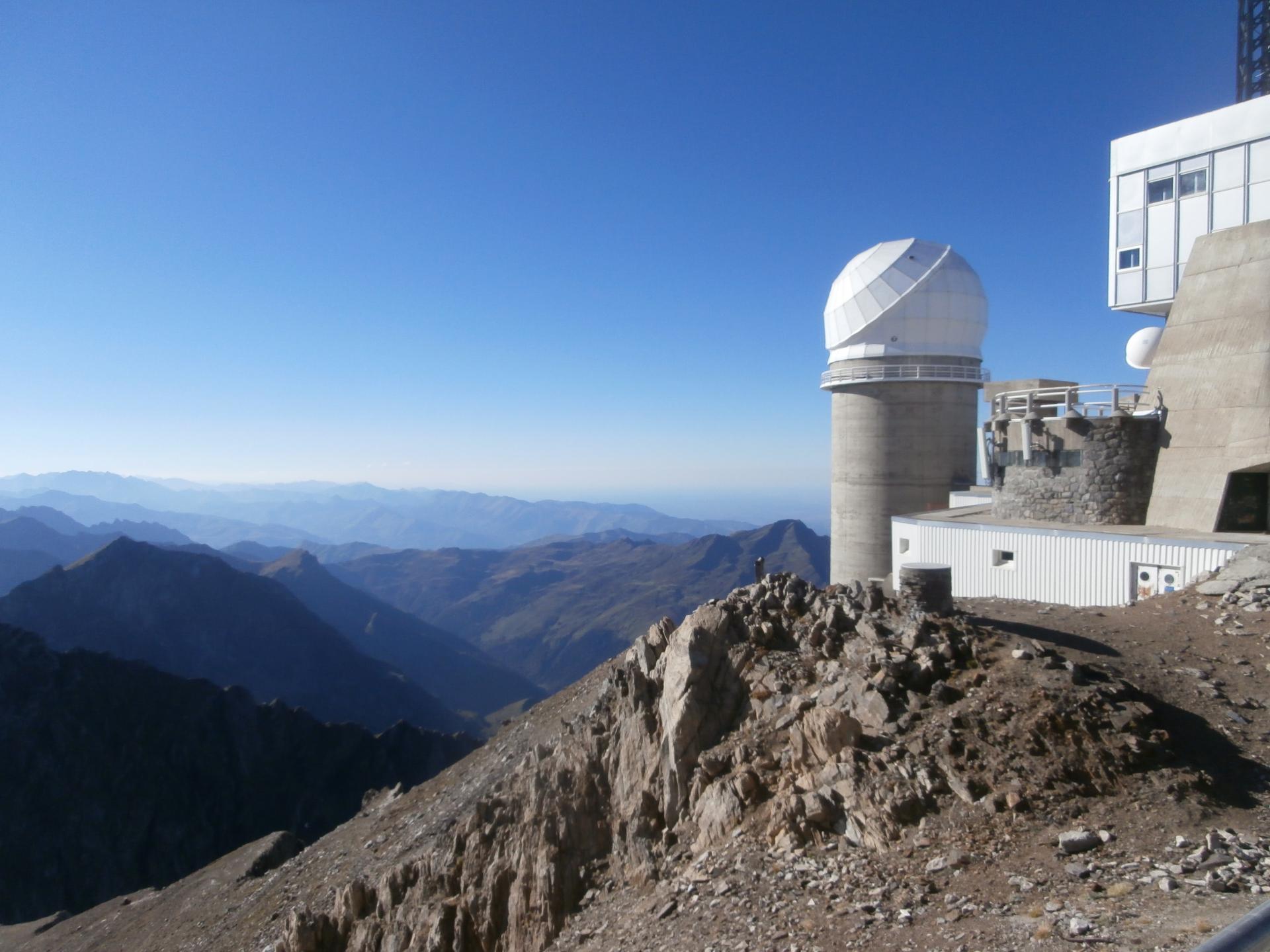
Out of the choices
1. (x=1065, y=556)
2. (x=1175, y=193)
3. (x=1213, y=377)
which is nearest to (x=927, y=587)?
(x=1065, y=556)

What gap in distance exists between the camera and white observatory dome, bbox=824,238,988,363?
25.2 m

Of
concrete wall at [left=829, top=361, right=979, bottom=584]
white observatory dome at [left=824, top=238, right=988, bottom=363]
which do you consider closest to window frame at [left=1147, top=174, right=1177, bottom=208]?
white observatory dome at [left=824, top=238, right=988, bottom=363]

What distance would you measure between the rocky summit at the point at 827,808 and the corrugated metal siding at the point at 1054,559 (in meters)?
2.24

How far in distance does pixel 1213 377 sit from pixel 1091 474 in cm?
290

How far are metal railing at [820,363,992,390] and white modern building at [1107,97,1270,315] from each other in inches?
219

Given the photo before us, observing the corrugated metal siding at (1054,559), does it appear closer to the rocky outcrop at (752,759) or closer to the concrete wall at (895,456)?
the rocky outcrop at (752,759)

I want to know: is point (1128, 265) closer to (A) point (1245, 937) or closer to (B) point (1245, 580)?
(B) point (1245, 580)

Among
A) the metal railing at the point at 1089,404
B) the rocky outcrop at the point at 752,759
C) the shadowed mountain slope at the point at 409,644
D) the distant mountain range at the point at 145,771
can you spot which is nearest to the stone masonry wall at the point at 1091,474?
the metal railing at the point at 1089,404

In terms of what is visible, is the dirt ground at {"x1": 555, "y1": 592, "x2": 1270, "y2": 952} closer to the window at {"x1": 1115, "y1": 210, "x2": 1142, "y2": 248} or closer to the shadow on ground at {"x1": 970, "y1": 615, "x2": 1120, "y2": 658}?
the shadow on ground at {"x1": 970, "y1": 615, "x2": 1120, "y2": 658}

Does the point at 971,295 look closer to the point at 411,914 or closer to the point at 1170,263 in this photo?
the point at 1170,263

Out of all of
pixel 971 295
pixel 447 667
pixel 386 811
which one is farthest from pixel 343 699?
pixel 971 295

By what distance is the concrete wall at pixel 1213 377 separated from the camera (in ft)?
47.9

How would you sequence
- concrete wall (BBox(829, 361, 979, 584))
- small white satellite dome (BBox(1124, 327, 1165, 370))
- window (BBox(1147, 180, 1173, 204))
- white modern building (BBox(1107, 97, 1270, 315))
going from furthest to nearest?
concrete wall (BBox(829, 361, 979, 584)) < small white satellite dome (BBox(1124, 327, 1165, 370)) < window (BBox(1147, 180, 1173, 204)) < white modern building (BBox(1107, 97, 1270, 315))

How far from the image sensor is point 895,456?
25.0 metres
